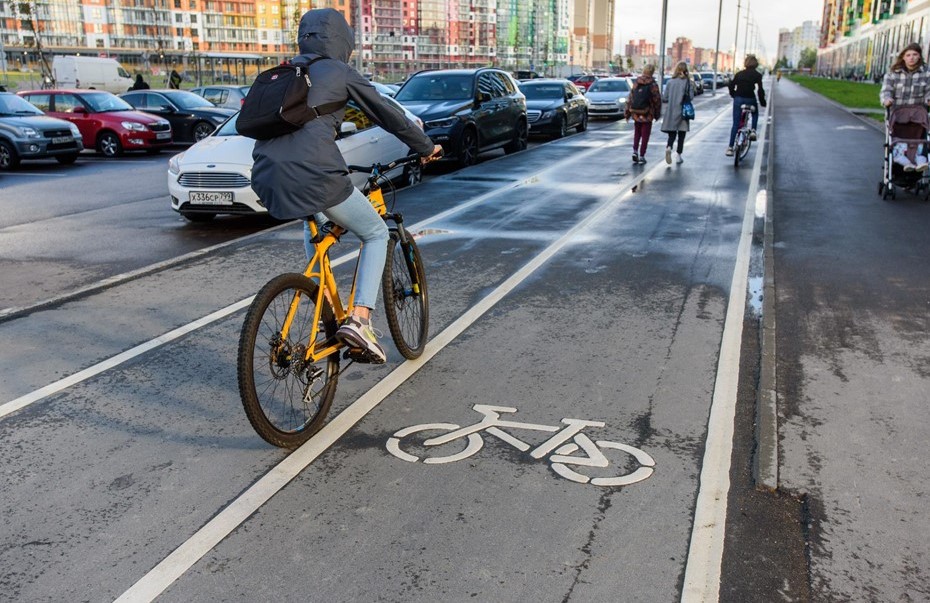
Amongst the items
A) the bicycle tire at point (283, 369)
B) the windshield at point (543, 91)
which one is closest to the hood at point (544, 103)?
the windshield at point (543, 91)

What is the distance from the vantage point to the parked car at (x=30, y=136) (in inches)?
698

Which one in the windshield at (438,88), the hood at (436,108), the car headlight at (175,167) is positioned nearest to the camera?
the car headlight at (175,167)

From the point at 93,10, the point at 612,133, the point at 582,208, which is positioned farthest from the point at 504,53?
the point at 582,208

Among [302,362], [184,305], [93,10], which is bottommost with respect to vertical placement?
[184,305]

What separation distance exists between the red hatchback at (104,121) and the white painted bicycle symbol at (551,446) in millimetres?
18812

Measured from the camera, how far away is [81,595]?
9.64ft

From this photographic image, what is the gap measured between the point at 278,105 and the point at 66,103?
2023cm

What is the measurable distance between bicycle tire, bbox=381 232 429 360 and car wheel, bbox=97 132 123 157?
17.8m

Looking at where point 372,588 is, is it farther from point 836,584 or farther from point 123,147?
point 123,147

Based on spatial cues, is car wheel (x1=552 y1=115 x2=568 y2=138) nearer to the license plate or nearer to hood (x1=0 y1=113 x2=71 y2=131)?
hood (x1=0 y1=113 x2=71 y2=131)

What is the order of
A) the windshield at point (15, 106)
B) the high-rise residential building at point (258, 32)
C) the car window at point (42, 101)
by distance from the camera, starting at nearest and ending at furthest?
1. the windshield at point (15, 106)
2. the car window at point (42, 101)
3. the high-rise residential building at point (258, 32)

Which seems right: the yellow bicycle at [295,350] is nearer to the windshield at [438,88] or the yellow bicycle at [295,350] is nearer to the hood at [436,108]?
the hood at [436,108]

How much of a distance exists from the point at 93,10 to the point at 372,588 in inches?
5995

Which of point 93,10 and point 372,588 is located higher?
point 93,10
